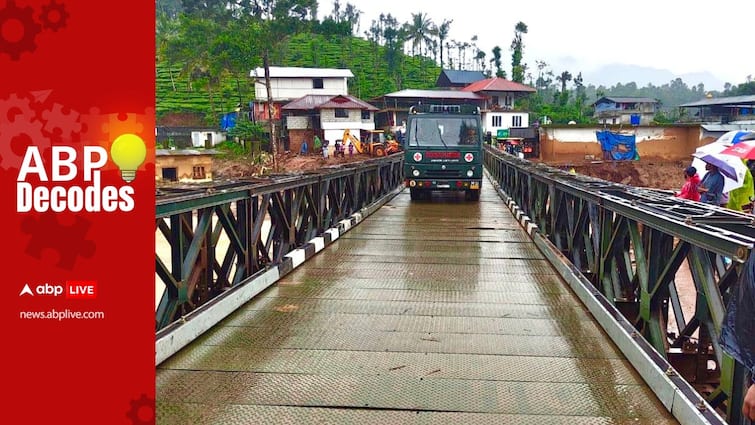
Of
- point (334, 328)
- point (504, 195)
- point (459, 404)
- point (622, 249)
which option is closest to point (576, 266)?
point (622, 249)

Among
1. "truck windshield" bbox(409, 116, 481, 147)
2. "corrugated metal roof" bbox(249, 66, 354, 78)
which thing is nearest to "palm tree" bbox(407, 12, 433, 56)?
"corrugated metal roof" bbox(249, 66, 354, 78)

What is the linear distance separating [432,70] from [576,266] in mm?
74138

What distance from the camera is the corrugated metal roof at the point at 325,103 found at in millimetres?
44688

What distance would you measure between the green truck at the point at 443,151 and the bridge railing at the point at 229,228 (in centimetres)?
464

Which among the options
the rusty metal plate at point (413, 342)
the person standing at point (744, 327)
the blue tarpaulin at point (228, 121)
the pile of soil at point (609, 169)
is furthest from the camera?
the blue tarpaulin at point (228, 121)

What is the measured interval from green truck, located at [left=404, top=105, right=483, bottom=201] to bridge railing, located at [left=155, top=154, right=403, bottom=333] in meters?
4.64

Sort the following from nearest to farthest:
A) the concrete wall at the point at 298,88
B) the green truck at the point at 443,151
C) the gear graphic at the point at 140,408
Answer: the gear graphic at the point at 140,408 → the green truck at the point at 443,151 → the concrete wall at the point at 298,88

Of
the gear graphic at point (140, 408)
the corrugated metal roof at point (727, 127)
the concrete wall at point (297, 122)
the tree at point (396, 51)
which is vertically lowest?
the gear graphic at point (140, 408)

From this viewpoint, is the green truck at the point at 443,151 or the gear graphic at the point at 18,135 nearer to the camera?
the gear graphic at the point at 18,135

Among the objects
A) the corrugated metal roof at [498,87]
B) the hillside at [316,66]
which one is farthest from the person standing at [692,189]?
the corrugated metal roof at [498,87]

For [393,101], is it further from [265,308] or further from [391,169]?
[265,308]

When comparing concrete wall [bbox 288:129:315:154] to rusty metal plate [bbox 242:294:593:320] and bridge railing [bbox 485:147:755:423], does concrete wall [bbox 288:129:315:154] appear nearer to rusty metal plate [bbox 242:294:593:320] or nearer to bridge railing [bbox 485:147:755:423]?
bridge railing [bbox 485:147:755:423]

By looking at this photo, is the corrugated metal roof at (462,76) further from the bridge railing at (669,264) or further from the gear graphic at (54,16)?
the gear graphic at (54,16)

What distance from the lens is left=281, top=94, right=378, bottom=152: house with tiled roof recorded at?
44903mm
